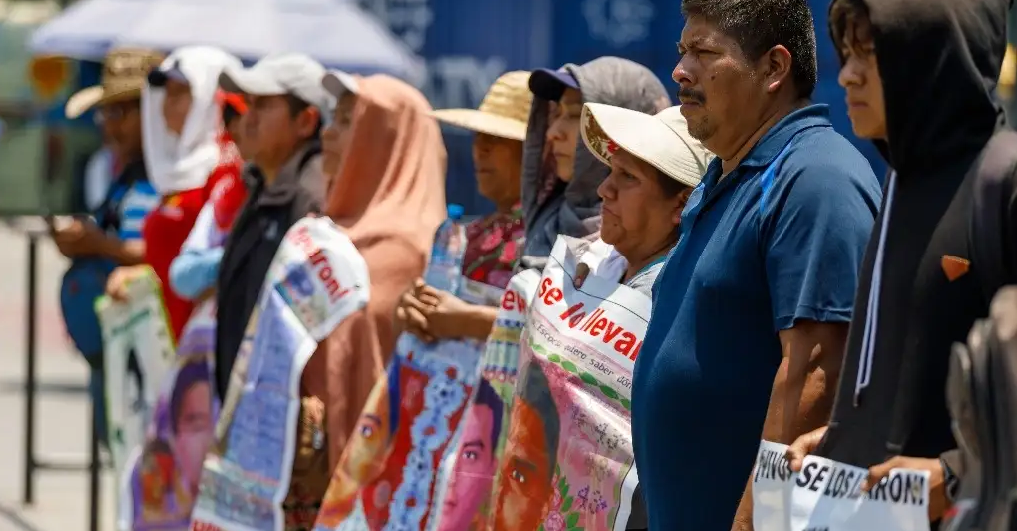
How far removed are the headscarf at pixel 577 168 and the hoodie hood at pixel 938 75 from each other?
193 centimetres

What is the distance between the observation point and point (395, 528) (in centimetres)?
525

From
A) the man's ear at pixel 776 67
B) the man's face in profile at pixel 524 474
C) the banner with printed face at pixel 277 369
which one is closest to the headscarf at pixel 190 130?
the banner with printed face at pixel 277 369

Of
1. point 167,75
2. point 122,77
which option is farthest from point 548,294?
point 122,77

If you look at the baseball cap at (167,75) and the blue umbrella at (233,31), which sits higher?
the baseball cap at (167,75)

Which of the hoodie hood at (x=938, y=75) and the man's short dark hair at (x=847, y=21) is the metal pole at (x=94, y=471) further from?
the hoodie hood at (x=938, y=75)

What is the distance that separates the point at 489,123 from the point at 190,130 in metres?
2.59

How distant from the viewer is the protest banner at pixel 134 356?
284 inches

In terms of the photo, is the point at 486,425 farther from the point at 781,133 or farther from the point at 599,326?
the point at 781,133

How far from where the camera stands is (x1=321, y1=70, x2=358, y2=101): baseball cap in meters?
5.96

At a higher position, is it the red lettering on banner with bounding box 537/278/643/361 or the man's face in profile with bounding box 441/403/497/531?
the red lettering on banner with bounding box 537/278/643/361

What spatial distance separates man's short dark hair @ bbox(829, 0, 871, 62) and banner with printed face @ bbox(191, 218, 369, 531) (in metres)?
2.99

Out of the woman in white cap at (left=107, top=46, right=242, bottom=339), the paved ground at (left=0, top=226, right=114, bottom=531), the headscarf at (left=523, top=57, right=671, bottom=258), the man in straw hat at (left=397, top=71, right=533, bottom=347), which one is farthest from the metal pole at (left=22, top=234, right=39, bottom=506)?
the headscarf at (left=523, top=57, right=671, bottom=258)

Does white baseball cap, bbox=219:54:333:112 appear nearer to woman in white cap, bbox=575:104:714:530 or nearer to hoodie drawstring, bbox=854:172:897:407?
woman in white cap, bbox=575:104:714:530

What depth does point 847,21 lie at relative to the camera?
2.90 m
